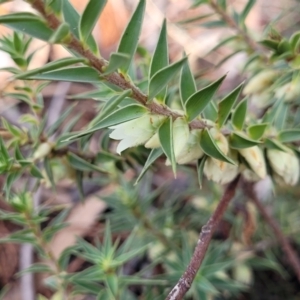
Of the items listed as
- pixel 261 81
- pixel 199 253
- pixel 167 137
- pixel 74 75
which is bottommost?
pixel 199 253

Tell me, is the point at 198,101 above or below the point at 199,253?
above


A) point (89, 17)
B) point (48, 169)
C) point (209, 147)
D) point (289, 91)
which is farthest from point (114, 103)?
point (289, 91)

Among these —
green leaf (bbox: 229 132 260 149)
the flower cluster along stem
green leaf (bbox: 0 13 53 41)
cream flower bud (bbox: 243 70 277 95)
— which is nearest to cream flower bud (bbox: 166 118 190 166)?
the flower cluster along stem

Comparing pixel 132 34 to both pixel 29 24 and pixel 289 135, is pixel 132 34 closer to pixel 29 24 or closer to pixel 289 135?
pixel 29 24

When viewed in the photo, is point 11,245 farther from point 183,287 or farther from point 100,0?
point 100,0

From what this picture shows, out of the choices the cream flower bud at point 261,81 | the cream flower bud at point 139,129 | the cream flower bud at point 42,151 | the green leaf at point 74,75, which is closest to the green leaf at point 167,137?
the cream flower bud at point 139,129

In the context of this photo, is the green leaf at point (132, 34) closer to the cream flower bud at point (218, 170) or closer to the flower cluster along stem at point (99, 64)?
the flower cluster along stem at point (99, 64)

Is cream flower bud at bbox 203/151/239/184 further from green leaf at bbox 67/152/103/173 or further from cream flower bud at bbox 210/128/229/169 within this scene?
green leaf at bbox 67/152/103/173
